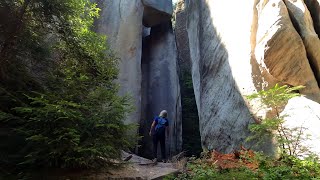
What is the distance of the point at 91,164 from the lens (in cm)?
562

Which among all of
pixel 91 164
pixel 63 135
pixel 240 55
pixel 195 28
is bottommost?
pixel 91 164

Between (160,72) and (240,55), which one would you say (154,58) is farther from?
(240,55)

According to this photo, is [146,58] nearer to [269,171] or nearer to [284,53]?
[284,53]

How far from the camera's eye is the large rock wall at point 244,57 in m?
8.76

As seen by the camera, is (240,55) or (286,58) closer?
(286,58)

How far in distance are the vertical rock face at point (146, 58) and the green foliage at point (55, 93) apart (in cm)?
815

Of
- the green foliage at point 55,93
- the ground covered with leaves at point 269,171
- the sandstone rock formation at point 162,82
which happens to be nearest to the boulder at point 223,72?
the sandstone rock formation at point 162,82

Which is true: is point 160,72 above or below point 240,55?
above

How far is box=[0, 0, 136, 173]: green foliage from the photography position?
5.06 metres

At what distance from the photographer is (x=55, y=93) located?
573cm

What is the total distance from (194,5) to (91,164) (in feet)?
42.3

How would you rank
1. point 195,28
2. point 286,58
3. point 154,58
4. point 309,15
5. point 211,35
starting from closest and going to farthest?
point 286,58 < point 309,15 < point 211,35 < point 195,28 < point 154,58

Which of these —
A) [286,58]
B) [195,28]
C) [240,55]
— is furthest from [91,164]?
[195,28]

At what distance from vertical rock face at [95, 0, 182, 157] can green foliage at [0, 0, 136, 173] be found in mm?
8145
